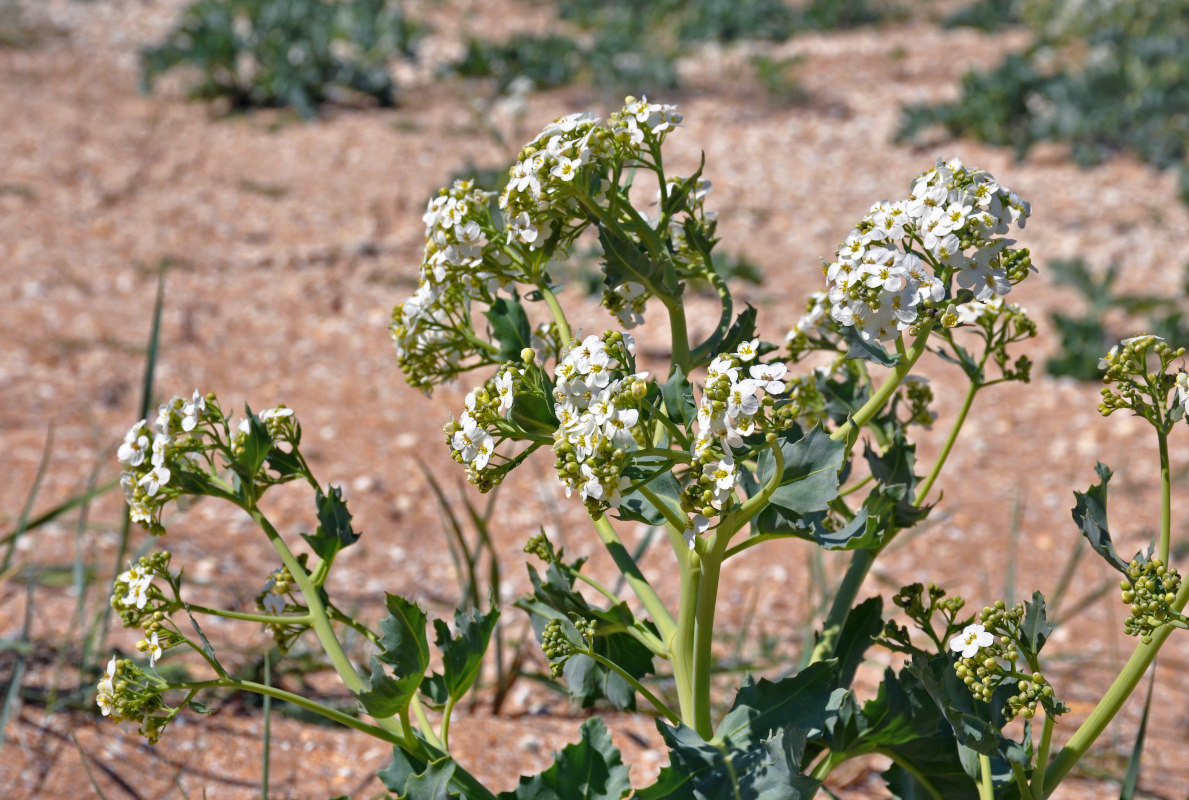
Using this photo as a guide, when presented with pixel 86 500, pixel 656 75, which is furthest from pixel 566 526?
pixel 656 75

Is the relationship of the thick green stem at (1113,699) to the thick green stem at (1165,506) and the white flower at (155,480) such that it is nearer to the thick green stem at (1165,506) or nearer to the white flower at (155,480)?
the thick green stem at (1165,506)

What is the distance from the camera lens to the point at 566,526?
3908mm

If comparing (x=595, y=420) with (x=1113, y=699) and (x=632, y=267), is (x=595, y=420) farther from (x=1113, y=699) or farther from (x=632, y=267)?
(x=1113, y=699)

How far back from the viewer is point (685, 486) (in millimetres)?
1535

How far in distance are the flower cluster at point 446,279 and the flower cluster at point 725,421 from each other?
493mm

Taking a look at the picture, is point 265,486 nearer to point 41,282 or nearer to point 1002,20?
point 41,282

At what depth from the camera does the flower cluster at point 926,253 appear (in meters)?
1.36

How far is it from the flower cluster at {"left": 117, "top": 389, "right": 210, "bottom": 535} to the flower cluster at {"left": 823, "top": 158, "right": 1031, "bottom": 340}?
2.91ft

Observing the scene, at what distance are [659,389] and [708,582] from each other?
0.95 feet

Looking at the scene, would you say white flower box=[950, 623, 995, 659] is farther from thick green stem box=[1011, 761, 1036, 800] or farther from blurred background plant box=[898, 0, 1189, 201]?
blurred background plant box=[898, 0, 1189, 201]

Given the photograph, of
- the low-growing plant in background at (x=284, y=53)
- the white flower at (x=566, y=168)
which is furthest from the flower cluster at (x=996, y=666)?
the low-growing plant in background at (x=284, y=53)

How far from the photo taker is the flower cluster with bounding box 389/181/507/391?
5.15 ft

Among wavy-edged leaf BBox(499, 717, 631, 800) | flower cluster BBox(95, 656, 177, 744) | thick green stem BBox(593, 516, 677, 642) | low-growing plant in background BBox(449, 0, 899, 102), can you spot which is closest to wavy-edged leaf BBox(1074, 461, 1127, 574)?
thick green stem BBox(593, 516, 677, 642)

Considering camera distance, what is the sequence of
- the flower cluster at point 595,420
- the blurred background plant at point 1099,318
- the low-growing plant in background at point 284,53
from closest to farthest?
the flower cluster at point 595,420
the blurred background plant at point 1099,318
the low-growing plant in background at point 284,53
